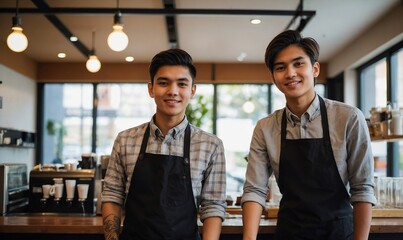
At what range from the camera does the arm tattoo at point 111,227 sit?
1.81m

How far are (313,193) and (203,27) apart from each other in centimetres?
445

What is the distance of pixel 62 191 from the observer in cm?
297

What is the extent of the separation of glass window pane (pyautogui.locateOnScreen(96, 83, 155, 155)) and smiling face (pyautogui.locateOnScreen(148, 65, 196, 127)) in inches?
261

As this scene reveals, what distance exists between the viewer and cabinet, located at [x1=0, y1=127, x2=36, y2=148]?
254 inches

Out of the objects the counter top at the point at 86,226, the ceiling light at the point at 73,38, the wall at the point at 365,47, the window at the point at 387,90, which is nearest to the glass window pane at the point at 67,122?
the ceiling light at the point at 73,38

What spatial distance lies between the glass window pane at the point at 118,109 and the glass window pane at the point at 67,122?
215mm

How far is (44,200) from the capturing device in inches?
117

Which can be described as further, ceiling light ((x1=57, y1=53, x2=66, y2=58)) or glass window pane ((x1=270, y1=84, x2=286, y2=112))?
glass window pane ((x1=270, y1=84, x2=286, y2=112))

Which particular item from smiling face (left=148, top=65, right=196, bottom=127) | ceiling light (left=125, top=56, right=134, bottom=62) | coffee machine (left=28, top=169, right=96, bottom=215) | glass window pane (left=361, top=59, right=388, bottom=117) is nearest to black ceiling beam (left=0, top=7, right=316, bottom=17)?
glass window pane (left=361, top=59, right=388, bottom=117)

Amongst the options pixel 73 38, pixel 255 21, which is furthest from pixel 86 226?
pixel 73 38

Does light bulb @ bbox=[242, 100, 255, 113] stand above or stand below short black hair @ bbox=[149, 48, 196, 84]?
above

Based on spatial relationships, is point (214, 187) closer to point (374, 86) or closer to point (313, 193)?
point (313, 193)

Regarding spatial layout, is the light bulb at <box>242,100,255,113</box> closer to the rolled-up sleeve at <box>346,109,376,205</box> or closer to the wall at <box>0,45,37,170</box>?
the wall at <box>0,45,37,170</box>

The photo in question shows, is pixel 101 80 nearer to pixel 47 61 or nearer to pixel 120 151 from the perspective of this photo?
pixel 47 61
